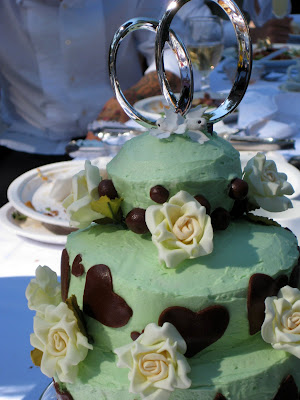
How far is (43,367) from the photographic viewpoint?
2.10 feet

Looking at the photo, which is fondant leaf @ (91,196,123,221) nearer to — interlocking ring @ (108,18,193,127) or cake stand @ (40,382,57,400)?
interlocking ring @ (108,18,193,127)

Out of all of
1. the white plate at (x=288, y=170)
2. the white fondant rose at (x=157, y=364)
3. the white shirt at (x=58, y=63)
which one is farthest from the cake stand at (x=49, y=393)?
the white shirt at (x=58, y=63)

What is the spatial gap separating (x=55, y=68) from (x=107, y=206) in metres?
2.84

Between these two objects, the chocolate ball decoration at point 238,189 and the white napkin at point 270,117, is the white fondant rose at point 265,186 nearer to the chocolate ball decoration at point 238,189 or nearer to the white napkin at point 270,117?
the chocolate ball decoration at point 238,189

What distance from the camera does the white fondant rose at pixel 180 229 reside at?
23.1 inches

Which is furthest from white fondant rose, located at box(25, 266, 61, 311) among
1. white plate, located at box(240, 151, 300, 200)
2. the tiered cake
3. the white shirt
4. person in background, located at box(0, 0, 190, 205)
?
the white shirt

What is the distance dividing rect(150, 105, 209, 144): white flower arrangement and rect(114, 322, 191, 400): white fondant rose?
0.78 feet

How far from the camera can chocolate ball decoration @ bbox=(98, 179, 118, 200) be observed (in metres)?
0.68

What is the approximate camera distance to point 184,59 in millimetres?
737

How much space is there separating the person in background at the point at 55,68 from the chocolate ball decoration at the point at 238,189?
2466mm

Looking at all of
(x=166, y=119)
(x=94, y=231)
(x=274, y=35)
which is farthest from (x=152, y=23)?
(x=274, y=35)

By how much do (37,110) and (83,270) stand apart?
315 cm

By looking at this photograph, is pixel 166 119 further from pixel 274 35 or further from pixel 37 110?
pixel 274 35

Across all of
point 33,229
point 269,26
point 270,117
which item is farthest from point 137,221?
point 269,26
